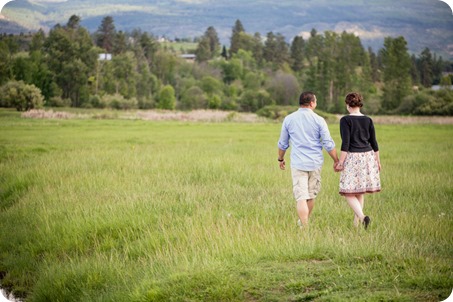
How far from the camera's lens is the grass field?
6.39 m

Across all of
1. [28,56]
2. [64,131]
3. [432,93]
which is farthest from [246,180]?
[432,93]

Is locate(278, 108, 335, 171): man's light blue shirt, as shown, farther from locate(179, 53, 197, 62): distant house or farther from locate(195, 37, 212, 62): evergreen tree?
locate(179, 53, 197, 62): distant house

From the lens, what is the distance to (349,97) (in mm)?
8586

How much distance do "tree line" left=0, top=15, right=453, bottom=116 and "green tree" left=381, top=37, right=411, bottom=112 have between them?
79mm

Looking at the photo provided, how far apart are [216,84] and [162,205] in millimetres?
67651

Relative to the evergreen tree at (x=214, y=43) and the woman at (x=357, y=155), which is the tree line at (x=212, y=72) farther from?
the woman at (x=357, y=155)

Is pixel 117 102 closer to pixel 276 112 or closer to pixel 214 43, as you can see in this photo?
pixel 276 112

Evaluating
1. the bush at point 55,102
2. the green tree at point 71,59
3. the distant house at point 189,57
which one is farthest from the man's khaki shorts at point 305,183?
the distant house at point 189,57

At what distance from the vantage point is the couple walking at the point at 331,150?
8.51 m

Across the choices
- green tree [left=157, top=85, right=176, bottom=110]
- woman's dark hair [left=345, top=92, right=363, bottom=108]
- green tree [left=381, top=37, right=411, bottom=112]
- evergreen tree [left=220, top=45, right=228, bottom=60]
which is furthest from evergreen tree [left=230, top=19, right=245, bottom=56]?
woman's dark hair [left=345, top=92, right=363, bottom=108]

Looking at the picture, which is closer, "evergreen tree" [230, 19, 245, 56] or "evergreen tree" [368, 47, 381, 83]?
"evergreen tree" [368, 47, 381, 83]

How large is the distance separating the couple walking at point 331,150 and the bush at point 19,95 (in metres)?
16.8

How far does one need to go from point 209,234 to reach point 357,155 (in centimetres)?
238

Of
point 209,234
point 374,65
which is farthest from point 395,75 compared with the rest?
point 209,234
